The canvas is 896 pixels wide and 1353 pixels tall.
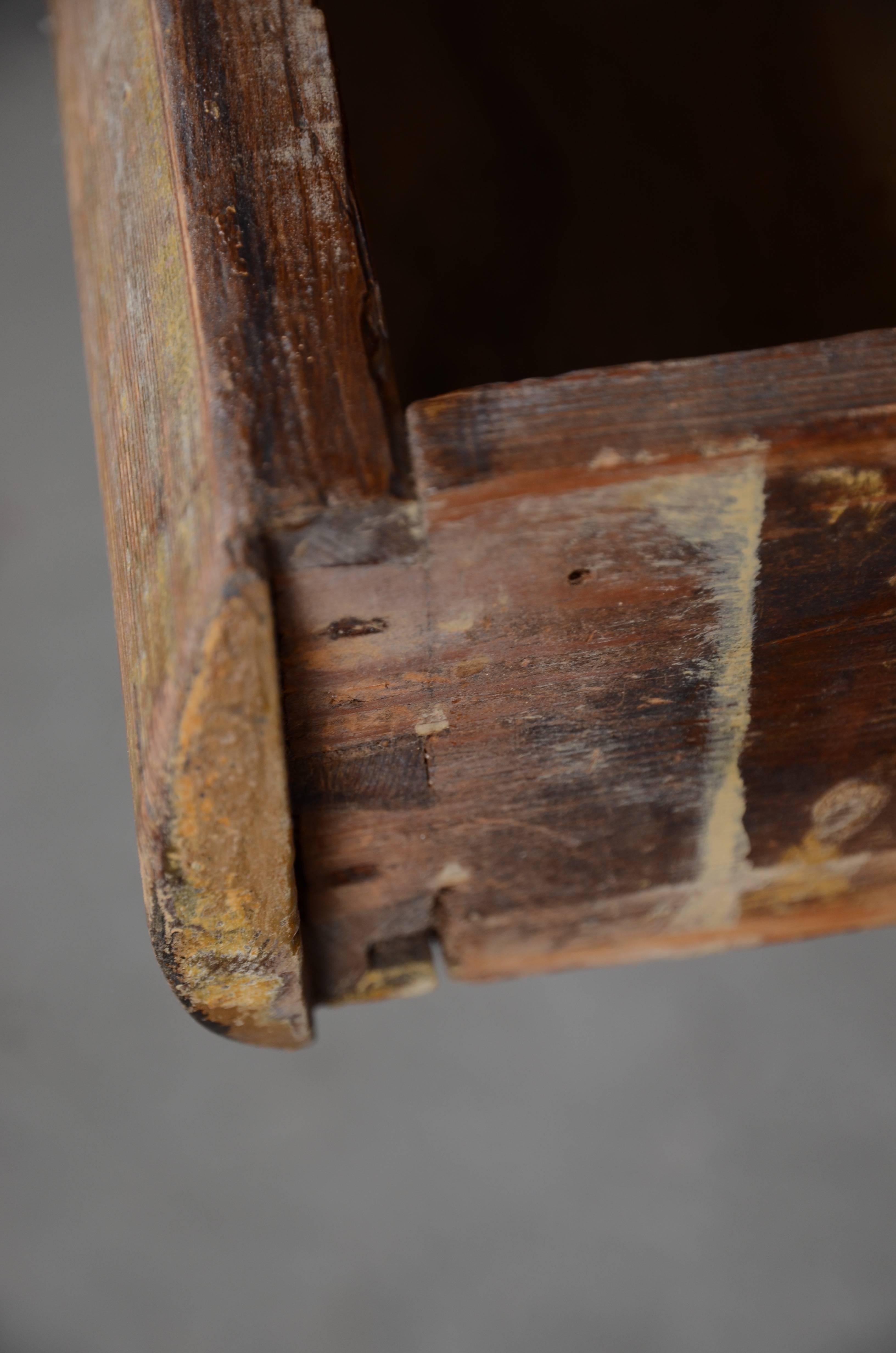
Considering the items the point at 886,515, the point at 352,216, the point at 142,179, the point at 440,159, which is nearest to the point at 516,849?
the point at 886,515

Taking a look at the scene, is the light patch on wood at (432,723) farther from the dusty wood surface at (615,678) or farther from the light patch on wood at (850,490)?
the light patch on wood at (850,490)

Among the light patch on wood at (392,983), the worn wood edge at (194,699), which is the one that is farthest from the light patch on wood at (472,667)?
the light patch on wood at (392,983)

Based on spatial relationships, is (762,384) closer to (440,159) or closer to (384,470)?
(384,470)

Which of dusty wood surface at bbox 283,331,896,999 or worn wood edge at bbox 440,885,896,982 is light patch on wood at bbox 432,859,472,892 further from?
worn wood edge at bbox 440,885,896,982

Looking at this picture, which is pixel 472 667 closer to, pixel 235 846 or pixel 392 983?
pixel 235 846

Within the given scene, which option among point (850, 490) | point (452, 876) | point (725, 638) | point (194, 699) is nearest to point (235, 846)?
point (194, 699)

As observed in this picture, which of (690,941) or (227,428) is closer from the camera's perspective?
(227,428)
